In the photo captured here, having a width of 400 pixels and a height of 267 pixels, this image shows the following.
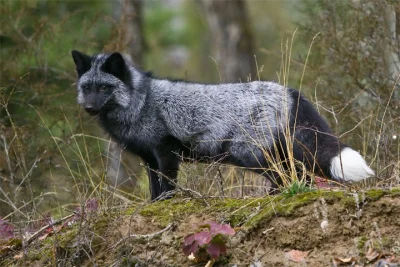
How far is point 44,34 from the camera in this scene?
12.2m

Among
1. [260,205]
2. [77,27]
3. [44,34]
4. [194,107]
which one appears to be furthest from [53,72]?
[260,205]

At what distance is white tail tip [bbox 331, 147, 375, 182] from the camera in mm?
7523

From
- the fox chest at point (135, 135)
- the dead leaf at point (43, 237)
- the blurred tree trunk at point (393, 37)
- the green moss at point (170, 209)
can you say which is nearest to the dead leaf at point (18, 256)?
the dead leaf at point (43, 237)

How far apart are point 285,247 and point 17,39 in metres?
7.30

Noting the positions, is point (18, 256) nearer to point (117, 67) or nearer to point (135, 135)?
Result: point (135, 135)

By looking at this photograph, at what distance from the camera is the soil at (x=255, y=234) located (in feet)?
20.8

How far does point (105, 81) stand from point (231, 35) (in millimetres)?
9533

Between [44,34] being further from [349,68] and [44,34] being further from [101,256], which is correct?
[101,256]

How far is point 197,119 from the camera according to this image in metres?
8.61

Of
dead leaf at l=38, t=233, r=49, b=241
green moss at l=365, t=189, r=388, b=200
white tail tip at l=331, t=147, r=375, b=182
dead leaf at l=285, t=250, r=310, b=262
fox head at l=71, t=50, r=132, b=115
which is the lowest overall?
dead leaf at l=38, t=233, r=49, b=241

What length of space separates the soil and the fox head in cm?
185

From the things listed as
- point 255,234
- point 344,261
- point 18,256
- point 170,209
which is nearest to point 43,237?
point 18,256

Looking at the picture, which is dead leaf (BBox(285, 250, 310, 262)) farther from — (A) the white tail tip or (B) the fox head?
(B) the fox head

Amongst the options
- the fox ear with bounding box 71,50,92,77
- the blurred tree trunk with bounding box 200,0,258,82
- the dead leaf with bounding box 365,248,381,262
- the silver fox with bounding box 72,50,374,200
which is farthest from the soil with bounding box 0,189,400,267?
the blurred tree trunk with bounding box 200,0,258,82
